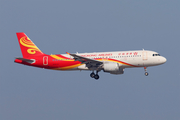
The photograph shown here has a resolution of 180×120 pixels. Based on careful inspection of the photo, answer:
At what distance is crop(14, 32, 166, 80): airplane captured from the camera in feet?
175

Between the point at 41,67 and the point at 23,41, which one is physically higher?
the point at 23,41

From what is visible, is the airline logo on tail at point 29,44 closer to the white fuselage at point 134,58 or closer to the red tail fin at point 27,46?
the red tail fin at point 27,46

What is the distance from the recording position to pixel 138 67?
5425 cm

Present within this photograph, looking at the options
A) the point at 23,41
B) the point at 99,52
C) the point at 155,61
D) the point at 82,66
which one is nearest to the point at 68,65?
the point at 82,66

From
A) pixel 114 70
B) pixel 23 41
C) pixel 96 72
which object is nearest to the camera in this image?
pixel 114 70

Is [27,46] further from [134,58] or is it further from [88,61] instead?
Result: [134,58]

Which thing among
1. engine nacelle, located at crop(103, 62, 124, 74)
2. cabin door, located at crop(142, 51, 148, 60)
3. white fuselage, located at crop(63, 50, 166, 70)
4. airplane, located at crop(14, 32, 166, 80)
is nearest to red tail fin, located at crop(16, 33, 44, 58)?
airplane, located at crop(14, 32, 166, 80)

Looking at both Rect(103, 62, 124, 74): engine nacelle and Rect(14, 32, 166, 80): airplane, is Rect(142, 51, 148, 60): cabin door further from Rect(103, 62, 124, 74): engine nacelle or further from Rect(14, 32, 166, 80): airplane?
Rect(103, 62, 124, 74): engine nacelle

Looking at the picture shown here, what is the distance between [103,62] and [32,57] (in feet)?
46.2

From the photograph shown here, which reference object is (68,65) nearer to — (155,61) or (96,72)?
(96,72)

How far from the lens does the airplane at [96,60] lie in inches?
2095

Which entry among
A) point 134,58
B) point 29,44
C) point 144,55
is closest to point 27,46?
point 29,44

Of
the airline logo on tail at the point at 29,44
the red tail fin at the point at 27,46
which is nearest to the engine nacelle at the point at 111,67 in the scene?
the red tail fin at the point at 27,46

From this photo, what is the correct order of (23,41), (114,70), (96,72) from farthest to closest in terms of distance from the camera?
(23,41)
(96,72)
(114,70)
